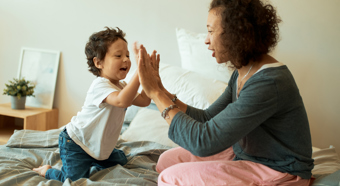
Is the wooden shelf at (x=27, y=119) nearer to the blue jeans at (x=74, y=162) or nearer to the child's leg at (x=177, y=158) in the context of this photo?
the blue jeans at (x=74, y=162)

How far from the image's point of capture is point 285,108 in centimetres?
113

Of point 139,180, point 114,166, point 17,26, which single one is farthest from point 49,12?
point 139,180

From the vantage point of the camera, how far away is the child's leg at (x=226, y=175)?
1.15 meters

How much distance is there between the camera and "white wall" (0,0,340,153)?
2.34 meters

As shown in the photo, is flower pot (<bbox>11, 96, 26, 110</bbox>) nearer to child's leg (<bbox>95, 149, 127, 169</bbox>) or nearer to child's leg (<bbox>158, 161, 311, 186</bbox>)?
child's leg (<bbox>95, 149, 127, 169</bbox>)

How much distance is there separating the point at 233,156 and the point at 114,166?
1.88 ft

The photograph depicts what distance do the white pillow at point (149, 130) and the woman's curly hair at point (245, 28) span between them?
87 centimetres

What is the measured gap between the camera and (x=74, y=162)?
145cm

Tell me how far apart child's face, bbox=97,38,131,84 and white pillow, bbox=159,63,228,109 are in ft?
2.20

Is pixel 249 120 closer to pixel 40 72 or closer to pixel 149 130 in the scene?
pixel 149 130

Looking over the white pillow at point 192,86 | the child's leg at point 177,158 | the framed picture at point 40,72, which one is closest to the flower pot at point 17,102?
the framed picture at point 40,72

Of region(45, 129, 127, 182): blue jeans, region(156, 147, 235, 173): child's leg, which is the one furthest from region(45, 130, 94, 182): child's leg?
region(156, 147, 235, 173): child's leg

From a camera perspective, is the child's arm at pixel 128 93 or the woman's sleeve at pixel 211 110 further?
the woman's sleeve at pixel 211 110

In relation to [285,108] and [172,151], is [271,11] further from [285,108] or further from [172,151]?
[172,151]
